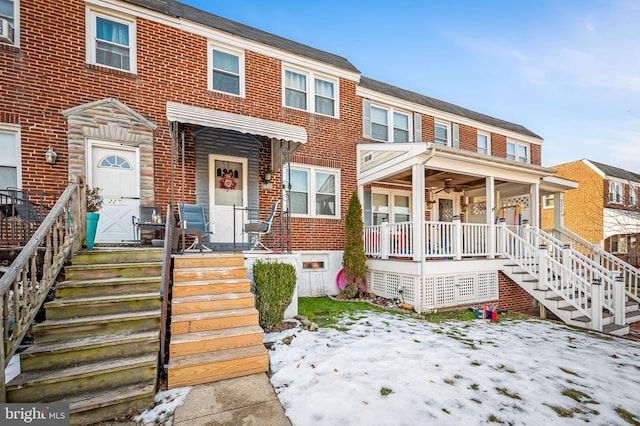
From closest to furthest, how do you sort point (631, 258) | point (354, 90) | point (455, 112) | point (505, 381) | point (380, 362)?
point (505, 381)
point (380, 362)
point (354, 90)
point (455, 112)
point (631, 258)

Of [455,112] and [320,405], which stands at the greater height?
[455,112]

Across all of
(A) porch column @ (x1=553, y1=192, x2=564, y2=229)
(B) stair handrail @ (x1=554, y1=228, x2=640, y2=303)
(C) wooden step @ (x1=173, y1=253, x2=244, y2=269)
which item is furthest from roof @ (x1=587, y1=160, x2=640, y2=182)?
(C) wooden step @ (x1=173, y1=253, x2=244, y2=269)

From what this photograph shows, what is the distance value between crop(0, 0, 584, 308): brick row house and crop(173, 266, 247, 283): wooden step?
37.8 inches

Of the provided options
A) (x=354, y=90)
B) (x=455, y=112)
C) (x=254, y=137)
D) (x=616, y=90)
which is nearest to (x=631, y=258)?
(x=616, y=90)

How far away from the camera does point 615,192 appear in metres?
19.1

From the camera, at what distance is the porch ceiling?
4.95m

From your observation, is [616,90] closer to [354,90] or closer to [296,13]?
[354,90]

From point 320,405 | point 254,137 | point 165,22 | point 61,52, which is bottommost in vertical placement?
point 320,405

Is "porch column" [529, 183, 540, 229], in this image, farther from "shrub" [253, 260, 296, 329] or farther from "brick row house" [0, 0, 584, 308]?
"shrub" [253, 260, 296, 329]

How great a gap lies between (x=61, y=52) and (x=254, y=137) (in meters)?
4.36

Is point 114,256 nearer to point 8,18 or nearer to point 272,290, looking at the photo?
point 272,290

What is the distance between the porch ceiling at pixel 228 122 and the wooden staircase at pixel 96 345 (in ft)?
8.60

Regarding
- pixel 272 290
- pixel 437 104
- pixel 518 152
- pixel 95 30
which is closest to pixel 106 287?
pixel 272 290

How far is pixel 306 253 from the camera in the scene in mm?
8055
